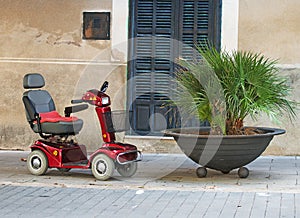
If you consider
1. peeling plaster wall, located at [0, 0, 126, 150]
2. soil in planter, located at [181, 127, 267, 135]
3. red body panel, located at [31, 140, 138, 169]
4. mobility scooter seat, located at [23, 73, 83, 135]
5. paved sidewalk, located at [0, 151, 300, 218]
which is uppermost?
peeling plaster wall, located at [0, 0, 126, 150]

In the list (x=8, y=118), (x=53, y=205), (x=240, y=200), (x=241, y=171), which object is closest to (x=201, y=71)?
(x=241, y=171)

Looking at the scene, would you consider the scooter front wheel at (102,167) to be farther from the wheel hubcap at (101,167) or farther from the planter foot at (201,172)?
the planter foot at (201,172)

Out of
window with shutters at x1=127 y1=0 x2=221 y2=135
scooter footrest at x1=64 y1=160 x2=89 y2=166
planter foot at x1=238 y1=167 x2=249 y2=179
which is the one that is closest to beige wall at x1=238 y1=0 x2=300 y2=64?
window with shutters at x1=127 y1=0 x2=221 y2=135

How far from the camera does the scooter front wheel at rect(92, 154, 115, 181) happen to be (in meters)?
7.48

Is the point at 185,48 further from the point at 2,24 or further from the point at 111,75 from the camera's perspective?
the point at 2,24

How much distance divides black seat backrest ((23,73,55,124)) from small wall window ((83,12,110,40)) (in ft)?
7.02

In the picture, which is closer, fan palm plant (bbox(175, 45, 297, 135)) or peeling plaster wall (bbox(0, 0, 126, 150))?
fan palm plant (bbox(175, 45, 297, 135))

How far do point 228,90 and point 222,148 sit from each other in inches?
25.6

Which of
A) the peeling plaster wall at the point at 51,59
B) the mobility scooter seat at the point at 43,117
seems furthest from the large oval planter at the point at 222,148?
the peeling plaster wall at the point at 51,59

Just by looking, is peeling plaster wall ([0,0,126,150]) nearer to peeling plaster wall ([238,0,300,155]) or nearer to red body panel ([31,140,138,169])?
peeling plaster wall ([238,0,300,155])

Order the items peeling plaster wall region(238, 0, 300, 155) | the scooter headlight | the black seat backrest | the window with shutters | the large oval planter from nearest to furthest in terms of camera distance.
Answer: the large oval planter
the scooter headlight
the black seat backrest
peeling plaster wall region(238, 0, 300, 155)
the window with shutters

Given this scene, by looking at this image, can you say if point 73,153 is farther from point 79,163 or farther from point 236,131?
point 236,131

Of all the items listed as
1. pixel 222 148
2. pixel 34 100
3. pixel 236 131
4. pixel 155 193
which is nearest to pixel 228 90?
pixel 236 131

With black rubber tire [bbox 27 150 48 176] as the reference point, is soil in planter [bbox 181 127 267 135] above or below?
above
